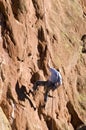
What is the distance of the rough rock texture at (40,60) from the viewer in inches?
852

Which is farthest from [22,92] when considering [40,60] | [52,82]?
[40,60]

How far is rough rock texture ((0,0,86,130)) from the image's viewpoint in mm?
21641

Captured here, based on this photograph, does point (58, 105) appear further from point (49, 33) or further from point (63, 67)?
point (49, 33)

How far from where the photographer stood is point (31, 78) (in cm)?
2327

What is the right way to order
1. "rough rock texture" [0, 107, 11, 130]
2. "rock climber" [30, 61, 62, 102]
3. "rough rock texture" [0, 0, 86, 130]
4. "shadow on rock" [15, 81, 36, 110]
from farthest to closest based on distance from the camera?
"rock climber" [30, 61, 62, 102]
"shadow on rock" [15, 81, 36, 110]
"rough rock texture" [0, 0, 86, 130]
"rough rock texture" [0, 107, 11, 130]

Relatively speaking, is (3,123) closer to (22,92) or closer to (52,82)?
(22,92)

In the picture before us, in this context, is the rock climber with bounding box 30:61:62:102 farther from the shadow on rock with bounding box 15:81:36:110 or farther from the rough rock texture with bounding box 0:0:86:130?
the shadow on rock with bounding box 15:81:36:110

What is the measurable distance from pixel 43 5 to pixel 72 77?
466 centimetres

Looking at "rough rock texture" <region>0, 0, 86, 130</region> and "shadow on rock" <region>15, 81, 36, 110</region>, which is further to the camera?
"shadow on rock" <region>15, 81, 36, 110</region>

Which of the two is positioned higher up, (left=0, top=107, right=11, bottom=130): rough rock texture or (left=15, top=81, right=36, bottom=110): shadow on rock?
(left=15, top=81, right=36, bottom=110): shadow on rock

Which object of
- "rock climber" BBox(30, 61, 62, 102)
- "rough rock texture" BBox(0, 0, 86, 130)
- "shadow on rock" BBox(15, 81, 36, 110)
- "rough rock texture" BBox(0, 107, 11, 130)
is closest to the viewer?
"rough rock texture" BBox(0, 107, 11, 130)

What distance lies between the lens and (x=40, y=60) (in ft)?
80.7

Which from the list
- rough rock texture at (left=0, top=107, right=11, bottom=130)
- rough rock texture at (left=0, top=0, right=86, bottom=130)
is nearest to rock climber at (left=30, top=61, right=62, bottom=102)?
rough rock texture at (left=0, top=0, right=86, bottom=130)

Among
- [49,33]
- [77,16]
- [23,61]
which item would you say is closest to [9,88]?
[23,61]
